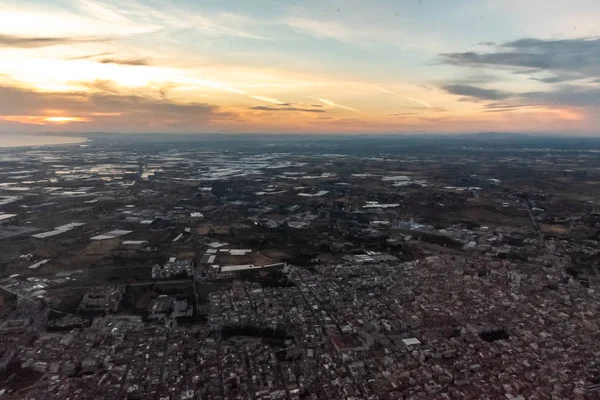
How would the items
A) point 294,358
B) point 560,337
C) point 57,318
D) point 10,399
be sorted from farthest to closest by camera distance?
point 57,318
point 560,337
point 294,358
point 10,399

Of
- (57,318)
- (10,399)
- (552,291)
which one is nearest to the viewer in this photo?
(10,399)


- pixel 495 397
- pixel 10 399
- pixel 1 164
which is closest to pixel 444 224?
pixel 495 397

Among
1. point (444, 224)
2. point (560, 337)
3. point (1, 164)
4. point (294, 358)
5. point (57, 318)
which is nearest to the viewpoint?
point (294, 358)

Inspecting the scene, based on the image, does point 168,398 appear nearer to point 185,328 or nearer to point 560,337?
point 185,328

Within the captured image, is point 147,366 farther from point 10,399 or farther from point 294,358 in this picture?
point 294,358

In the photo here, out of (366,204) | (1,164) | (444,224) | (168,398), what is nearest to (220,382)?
(168,398)

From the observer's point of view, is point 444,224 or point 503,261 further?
point 444,224
